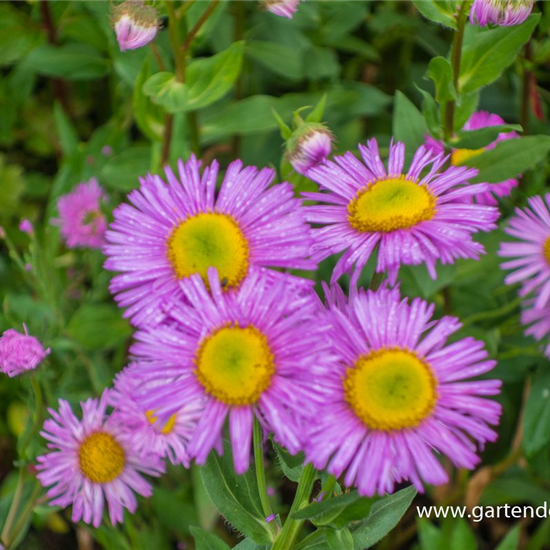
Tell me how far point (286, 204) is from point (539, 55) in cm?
71

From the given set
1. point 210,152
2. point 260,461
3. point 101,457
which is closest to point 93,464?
point 101,457

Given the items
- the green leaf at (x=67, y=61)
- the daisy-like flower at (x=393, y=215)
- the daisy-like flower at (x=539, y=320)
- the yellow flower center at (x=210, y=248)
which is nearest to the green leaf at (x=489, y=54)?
the daisy-like flower at (x=393, y=215)

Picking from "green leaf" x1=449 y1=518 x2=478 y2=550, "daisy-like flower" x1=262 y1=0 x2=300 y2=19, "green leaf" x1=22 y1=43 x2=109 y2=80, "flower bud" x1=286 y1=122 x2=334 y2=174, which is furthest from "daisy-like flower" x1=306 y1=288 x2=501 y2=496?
"green leaf" x1=22 y1=43 x2=109 y2=80

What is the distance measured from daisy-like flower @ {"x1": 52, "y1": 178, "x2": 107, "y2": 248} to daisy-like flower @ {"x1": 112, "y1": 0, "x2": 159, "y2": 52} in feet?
1.58

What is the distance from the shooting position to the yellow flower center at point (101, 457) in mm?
998

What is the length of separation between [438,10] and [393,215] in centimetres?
35

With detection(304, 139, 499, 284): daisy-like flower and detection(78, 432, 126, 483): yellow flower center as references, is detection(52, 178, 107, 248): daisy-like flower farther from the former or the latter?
detection(304, 139, 499, 284): daisy-like flower

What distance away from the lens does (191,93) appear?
123 cm

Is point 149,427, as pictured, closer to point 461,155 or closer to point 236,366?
point 236,366

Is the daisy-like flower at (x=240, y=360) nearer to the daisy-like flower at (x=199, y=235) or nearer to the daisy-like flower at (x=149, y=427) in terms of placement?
the daisy-like flower at (x=199, y=235)

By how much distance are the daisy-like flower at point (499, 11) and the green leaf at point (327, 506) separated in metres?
0.59

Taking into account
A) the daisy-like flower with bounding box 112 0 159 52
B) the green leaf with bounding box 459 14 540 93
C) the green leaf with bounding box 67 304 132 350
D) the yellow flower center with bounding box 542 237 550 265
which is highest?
the green leaf with bounding box 459 14 540 93

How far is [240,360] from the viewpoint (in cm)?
74

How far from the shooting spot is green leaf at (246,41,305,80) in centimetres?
161
